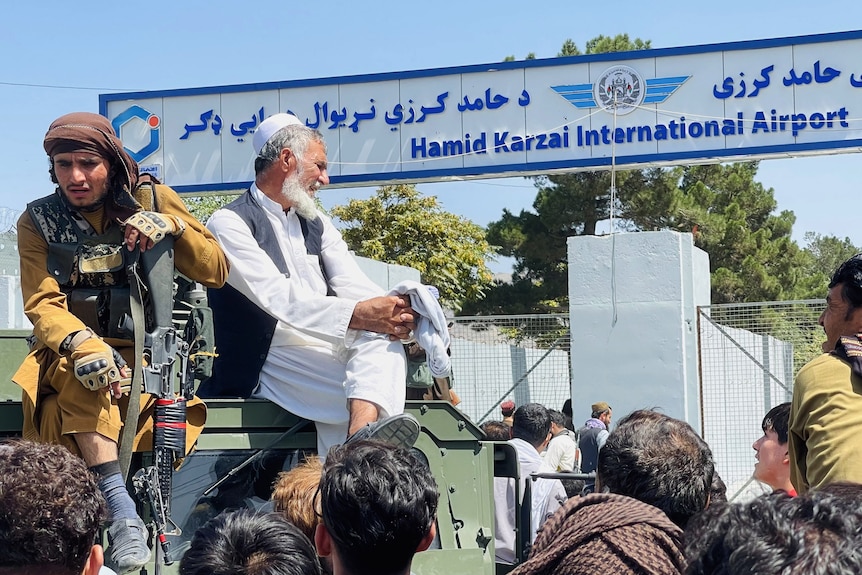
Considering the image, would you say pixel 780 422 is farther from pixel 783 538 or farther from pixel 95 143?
pixel 783 538

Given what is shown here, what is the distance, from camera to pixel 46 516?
1.95m

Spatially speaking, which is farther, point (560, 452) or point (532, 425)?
point (560, 452)

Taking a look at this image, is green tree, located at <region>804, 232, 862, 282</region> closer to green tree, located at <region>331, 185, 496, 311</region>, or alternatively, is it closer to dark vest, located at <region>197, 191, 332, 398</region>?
green tree, located at <region>331, 185, 496, 311</region>

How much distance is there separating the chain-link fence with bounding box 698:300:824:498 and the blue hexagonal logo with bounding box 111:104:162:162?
8765mm

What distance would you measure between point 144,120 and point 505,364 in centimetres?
692

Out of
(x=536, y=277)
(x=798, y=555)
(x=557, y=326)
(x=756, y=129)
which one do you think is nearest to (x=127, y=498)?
(x=798, y=555)

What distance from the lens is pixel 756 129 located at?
14617 mm

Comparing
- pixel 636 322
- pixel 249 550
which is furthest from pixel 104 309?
pixel 636 322

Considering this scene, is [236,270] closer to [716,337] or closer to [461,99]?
[716,337]

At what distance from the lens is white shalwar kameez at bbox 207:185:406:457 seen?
4566mm

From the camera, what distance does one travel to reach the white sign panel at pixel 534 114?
14.5 metres

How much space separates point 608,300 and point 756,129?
164 inches

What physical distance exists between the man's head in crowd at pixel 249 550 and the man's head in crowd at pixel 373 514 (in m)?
0.06

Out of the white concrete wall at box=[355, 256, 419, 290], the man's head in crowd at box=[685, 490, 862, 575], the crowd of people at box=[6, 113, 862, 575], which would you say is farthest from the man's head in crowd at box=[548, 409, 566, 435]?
the man's head in crowd at box=[685, 490, 862, 575]
